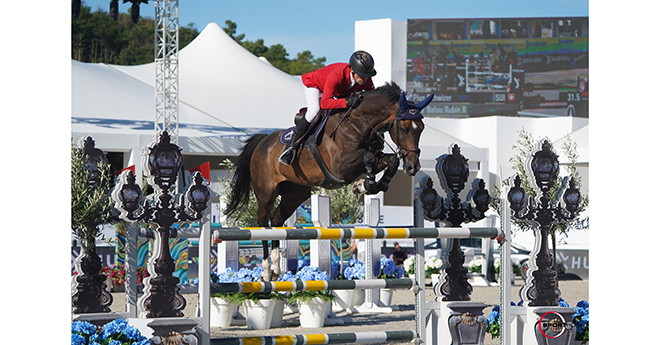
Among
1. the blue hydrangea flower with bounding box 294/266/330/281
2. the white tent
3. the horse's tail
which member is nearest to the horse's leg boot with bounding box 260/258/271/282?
the horse's tail

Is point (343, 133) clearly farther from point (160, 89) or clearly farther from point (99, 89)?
point (99, 89)

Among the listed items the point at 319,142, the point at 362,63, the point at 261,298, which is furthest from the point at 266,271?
the point at 362,63

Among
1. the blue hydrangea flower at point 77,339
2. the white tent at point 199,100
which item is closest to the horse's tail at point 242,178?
the blue hydrangea flower at point 77,339

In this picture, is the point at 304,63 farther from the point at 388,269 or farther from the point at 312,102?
the point at 312,102

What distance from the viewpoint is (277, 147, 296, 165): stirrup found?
175 inches

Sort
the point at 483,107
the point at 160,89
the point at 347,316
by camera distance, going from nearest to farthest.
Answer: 1. the point at 347,316
2. the point at 160,89
3. the point at 483,107

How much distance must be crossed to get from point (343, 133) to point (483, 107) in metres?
23.1

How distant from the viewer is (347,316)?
7.00m

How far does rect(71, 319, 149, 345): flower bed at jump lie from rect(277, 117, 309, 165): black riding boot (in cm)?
164

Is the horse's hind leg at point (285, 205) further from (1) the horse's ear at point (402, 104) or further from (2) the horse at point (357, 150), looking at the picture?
(1) the horse's ear at point (402, 104)

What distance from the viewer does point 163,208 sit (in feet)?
11.1

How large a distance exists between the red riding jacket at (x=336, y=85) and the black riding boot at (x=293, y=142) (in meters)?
0.21

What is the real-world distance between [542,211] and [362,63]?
146 cm

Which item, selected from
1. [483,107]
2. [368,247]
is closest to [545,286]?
[368,247]
